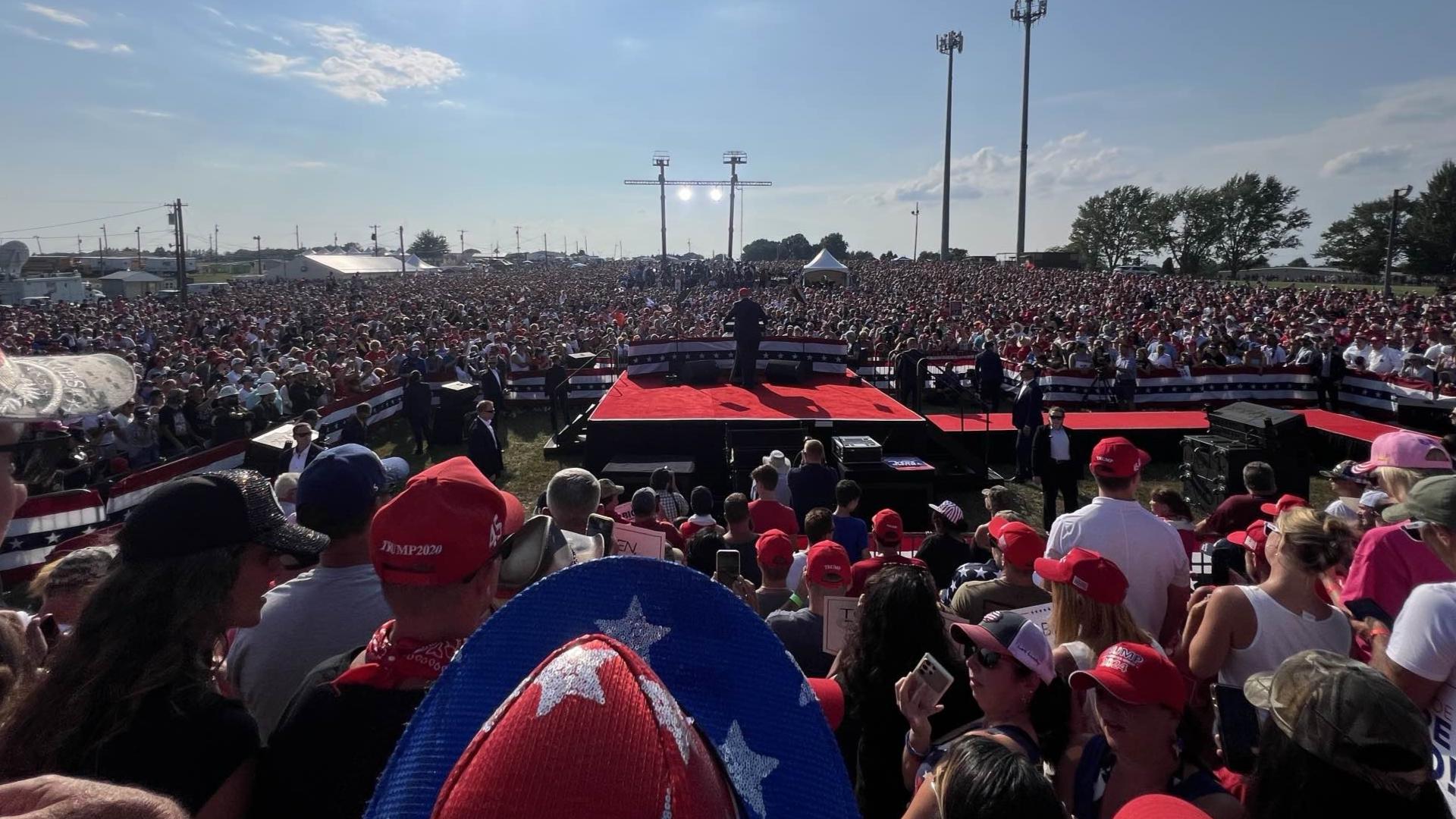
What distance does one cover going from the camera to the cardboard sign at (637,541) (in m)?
4.16

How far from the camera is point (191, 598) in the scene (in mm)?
1743

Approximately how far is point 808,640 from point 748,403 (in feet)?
33.7

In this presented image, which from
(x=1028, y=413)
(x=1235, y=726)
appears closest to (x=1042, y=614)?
(x=1235, y=726)

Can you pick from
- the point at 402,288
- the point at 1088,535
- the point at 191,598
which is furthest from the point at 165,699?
the point at 402,288

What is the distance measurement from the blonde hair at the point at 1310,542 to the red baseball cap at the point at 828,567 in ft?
5.71

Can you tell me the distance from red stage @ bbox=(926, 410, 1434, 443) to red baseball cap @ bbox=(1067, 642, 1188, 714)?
432 inches

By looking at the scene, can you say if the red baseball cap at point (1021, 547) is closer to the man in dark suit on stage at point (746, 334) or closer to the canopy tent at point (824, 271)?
the man in dark suit on stage at point (746, 334)

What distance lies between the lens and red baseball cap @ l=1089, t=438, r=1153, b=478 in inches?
178

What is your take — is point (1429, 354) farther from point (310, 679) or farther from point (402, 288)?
point (402, 288)

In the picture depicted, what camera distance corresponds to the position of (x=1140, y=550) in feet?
13.6

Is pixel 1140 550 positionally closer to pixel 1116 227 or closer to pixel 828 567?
pixel 828 567

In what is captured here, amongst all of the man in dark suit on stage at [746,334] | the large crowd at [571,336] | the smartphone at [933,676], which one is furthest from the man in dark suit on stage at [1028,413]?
the smartphone at [933,676]

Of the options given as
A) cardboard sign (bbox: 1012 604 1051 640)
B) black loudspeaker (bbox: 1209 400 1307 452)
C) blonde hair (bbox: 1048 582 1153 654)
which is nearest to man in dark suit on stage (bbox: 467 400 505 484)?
cardboard sign (bbox: 1012 604 1051 640)

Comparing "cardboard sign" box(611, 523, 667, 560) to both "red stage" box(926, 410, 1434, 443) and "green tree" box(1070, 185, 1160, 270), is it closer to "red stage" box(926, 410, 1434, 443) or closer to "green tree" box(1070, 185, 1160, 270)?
"red stage" box(926, 410, 1434, 443)
